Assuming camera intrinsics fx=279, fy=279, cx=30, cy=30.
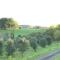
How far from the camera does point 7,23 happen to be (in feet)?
31.9

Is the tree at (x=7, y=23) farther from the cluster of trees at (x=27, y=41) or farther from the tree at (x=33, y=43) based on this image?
the tree at (x=33, y=43)

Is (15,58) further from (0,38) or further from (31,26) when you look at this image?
(31,26)

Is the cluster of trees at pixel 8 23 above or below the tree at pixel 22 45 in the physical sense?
above

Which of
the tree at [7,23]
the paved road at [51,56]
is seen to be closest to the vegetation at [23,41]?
the tree at [7,23]

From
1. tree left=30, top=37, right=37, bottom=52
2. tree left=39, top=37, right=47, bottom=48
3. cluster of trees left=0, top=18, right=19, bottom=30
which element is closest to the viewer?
tree left=30, top=37, right=37, bottom=52

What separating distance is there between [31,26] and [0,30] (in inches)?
53.3

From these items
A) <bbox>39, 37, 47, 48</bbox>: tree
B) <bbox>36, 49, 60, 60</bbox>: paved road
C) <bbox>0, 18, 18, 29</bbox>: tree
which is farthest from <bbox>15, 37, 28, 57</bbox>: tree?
<bbox>39, 37, 47, 48</bbox>: tree

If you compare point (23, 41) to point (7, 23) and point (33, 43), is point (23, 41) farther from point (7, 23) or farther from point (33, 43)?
point (7, 23)

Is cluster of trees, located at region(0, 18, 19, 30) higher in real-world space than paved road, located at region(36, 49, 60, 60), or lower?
higher

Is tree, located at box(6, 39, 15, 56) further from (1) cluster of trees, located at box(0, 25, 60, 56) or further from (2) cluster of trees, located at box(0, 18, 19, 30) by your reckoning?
(2) cluster of trees, located at box(0, 18, 19, 30)

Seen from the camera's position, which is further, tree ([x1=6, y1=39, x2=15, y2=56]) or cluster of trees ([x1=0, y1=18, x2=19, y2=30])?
cluster of trees ([x1=0, y1=18, x2=19, y2=30])

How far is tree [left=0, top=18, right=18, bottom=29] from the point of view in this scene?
9.40 meters

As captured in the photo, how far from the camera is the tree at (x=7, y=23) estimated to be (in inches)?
370

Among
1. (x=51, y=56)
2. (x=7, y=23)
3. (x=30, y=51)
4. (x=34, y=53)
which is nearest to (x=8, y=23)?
(x=7, y=23)
